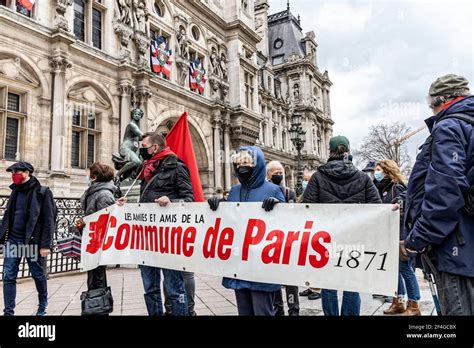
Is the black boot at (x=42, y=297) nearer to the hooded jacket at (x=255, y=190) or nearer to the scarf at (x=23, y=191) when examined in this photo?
the scarf at (x=23, y=191)

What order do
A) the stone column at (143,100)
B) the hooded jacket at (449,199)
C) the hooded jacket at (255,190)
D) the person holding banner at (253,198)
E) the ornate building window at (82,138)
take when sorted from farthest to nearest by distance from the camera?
the stone column at (143,100) < the ornate building window at (82,138) < the hooded jacket at (255,190) < the person holding banner at (253,198) < the hooded jacket at (449,199)

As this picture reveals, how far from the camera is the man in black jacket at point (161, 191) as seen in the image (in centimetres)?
357

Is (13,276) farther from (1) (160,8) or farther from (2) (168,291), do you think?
(1) (160,8)

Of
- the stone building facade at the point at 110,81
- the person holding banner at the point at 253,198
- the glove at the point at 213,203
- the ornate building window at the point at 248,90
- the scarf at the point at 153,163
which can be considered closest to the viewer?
the person holding banner at the point at 253,198

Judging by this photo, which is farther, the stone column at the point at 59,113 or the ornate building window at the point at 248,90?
the ornate building window at the point at 248,90

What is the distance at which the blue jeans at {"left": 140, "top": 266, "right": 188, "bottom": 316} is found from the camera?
11.5 feet

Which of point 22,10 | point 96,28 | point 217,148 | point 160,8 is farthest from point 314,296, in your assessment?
point 160,8

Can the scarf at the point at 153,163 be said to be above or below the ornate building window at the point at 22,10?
below

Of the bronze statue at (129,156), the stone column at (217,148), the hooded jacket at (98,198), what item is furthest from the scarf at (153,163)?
the stone column at (217,148)

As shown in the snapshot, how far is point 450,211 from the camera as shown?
2.13 metres

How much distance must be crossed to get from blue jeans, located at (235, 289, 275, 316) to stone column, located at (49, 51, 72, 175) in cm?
1105

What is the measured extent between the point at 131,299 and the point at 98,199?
182 cm

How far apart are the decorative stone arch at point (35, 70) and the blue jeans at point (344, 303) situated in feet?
40.8

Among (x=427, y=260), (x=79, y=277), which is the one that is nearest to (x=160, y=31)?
(x=79, y=277)
